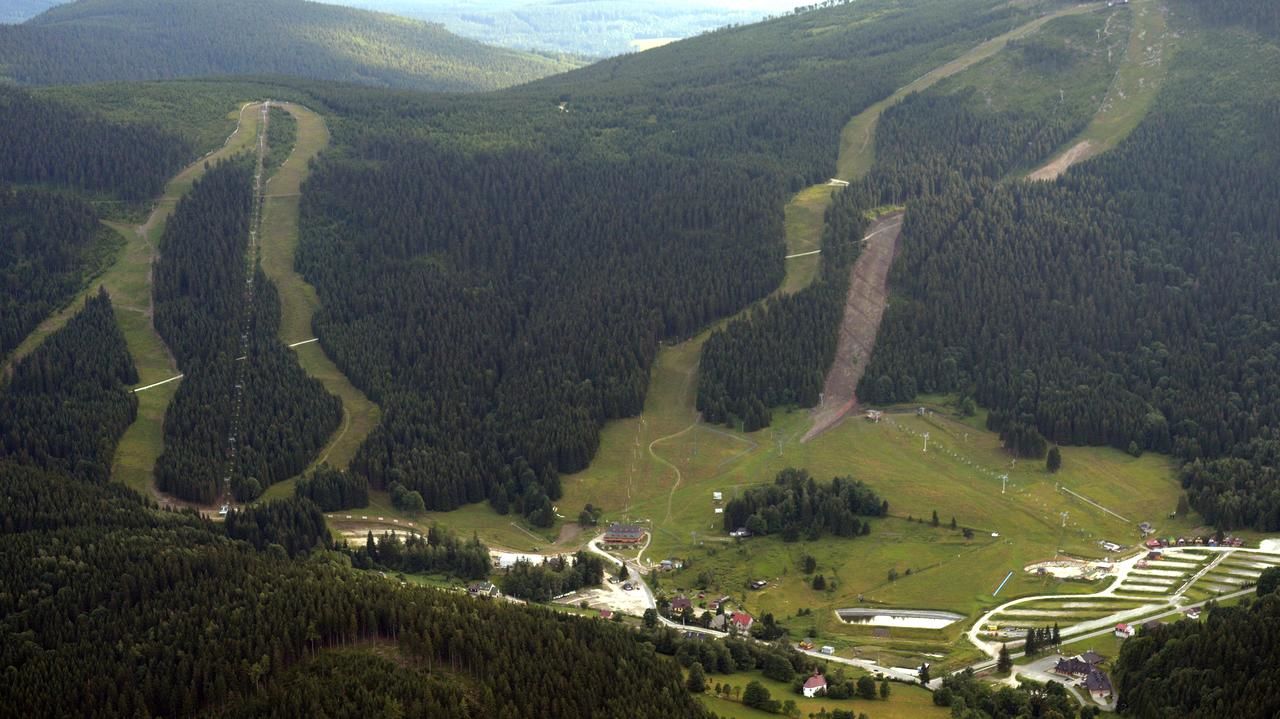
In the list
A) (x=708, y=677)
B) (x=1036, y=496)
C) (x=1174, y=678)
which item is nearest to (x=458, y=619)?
(x=708, y=677)

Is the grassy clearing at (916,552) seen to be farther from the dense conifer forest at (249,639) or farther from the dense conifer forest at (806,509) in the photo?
the dense conifer forest at (249,639)

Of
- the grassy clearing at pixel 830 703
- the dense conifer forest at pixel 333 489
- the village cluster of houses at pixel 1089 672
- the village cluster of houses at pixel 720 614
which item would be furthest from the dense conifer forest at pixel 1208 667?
the dense conifer forest at pixel 333 489

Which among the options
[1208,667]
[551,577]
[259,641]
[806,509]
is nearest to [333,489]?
[551,577]

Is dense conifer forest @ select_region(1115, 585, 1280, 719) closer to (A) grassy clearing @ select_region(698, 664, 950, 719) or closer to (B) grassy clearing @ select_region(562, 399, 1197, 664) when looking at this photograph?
(A) grassy clearing @ select_region(698, 664, 950, 719)

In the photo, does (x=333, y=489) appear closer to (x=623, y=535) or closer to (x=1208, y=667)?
(x=623, y=535)

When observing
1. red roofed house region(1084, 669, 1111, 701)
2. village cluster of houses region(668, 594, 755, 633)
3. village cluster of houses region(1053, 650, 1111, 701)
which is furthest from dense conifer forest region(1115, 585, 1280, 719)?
village cluster of houses region(668, 594, 755, 633)
